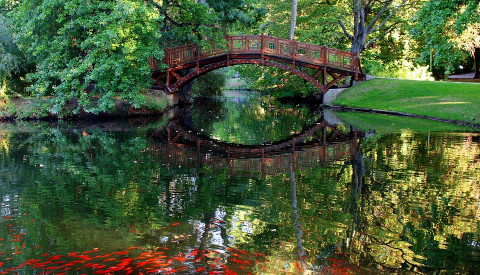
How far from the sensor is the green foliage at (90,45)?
829 inches

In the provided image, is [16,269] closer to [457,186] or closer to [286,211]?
[286,211]

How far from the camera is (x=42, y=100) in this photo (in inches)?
960

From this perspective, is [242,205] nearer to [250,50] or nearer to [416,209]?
[416,209]

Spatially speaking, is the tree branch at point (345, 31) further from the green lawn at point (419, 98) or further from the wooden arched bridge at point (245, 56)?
the green lawn at point (419, 98)

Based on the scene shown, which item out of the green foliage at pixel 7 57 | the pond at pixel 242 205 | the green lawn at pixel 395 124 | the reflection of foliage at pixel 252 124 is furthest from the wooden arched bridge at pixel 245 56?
the pond at pixel 242 205

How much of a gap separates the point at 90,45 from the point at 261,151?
38.9ft

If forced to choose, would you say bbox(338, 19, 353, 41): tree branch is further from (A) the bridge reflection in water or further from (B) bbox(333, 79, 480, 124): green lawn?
(A) the bridge reflection in water

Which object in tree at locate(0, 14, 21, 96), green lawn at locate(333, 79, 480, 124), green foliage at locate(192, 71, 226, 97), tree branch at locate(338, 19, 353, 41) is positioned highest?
tree branch at locate(338, 19, 353, 41)

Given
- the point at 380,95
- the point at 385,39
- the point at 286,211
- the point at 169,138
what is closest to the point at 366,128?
the point at 169,138

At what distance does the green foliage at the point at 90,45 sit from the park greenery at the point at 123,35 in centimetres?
5

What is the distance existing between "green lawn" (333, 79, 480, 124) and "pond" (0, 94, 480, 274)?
16.9 ft

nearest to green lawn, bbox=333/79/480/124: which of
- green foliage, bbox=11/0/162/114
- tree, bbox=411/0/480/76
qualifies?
tree, bbox=411/0/480/76

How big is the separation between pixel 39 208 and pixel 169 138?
8907 mm

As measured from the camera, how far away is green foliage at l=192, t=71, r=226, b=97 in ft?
122
